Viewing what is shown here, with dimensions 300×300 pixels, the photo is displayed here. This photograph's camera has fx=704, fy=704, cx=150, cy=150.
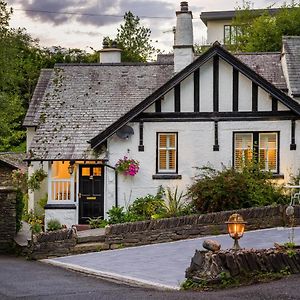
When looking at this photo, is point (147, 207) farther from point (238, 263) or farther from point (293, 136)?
point (238, 263)

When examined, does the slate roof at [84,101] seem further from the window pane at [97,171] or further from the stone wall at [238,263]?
the stone wall at [238,263]

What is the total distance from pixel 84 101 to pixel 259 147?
24.0ft

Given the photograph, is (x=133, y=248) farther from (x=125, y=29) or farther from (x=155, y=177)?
(x=125, y=29)

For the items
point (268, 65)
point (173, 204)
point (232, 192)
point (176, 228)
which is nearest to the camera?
point (176, 228)

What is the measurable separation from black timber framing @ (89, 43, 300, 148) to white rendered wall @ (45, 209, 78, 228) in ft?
11.0

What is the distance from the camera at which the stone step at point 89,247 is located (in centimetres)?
2011

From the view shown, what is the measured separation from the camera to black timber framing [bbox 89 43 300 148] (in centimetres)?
2417

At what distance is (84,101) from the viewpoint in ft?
91.6

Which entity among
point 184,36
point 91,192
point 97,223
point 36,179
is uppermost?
point 184,36

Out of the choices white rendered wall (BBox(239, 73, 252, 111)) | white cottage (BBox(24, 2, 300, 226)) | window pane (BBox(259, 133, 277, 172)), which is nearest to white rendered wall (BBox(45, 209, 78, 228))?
white cottage (BBox(24, 2, 300, 226))

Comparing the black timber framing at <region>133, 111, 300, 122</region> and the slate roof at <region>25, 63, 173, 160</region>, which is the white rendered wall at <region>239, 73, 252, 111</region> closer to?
the black timber framing at <region>133, 111, 300, 122</region>

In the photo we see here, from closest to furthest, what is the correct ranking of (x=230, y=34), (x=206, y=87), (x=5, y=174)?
(x=206, y=87), (x=5, y=174), (x=230, y=34)

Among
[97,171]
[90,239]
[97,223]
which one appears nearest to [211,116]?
[97,171]

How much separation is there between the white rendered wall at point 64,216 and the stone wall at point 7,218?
7.32 feet
